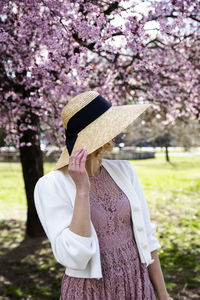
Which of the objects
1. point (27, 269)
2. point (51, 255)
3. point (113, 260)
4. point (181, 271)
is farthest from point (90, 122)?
point (51, 255)

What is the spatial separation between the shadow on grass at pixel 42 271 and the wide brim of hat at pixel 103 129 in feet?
12.5

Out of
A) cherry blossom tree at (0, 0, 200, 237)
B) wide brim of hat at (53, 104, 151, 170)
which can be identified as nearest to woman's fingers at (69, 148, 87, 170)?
wide brim of hat at (53, 104, 151, 170)

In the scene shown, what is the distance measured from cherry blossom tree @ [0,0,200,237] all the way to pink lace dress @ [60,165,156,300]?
2.40 m

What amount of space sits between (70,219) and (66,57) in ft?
11.3

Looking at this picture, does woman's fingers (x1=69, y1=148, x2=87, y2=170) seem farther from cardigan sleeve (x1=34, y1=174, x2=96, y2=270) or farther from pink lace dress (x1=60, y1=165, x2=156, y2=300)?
pink lace dress (x1=60, y1=165, x2=156, y2=300)

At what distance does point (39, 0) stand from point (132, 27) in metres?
1.15

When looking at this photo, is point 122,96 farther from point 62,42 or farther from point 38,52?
point 62,42

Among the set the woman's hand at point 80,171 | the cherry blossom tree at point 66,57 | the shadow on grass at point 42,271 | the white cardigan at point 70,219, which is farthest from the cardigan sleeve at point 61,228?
the shadow on grass at point 42,271

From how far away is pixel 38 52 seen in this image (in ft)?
16.8

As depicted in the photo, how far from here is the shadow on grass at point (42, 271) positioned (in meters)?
5.17

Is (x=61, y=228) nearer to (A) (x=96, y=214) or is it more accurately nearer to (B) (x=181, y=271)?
(A) (x=96, y=214)

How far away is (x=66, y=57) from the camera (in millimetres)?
4750

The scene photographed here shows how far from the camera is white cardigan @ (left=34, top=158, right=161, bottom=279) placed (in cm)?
168

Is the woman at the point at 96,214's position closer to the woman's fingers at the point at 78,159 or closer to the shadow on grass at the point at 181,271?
the woman's fingers at the point at 78,159
